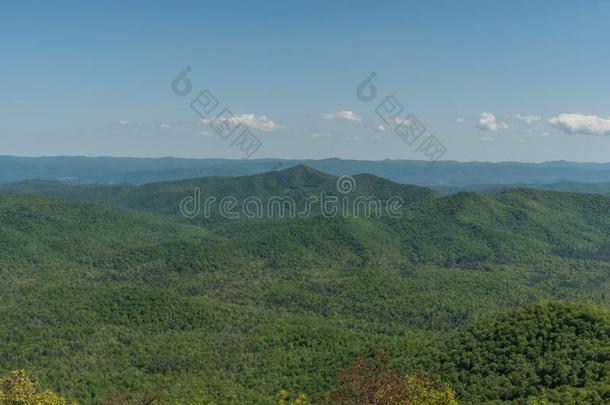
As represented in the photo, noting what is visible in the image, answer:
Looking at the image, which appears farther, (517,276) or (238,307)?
(517,276)

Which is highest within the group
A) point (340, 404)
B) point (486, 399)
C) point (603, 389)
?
point (340, 404)

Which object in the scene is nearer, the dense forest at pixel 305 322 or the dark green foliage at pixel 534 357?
the dark green foliage at pixel 534 357

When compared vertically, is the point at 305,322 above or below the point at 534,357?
below

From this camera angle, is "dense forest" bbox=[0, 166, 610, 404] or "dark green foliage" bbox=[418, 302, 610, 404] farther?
"dense forest" bbox=[0, 166, 610, 404]

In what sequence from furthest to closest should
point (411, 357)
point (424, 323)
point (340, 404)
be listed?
point (424, 323) → point (411, 357) → point (340, 404)

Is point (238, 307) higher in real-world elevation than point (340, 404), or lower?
lower

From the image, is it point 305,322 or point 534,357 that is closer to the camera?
point 534,357

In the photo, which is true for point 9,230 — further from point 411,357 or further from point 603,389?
point 603,389

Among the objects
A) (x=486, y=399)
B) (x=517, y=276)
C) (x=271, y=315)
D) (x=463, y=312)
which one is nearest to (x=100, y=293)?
(x=271, y=315)
